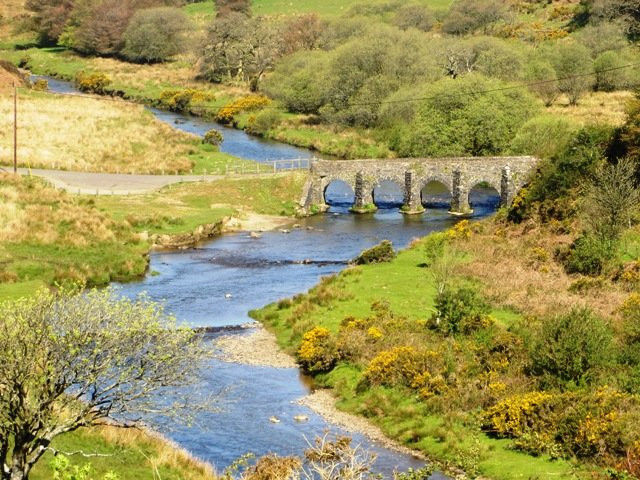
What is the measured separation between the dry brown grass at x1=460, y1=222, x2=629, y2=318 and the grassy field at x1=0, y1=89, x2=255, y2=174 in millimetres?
36177

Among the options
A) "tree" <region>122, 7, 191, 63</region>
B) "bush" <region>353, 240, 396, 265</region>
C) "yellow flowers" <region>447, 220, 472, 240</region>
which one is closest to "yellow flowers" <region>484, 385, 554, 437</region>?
"bush" <region>353, 240, 396, 265</region>

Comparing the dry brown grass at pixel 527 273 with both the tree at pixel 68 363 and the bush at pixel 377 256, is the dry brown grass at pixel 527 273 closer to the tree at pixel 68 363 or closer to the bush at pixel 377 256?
the bush at pixel 377 256

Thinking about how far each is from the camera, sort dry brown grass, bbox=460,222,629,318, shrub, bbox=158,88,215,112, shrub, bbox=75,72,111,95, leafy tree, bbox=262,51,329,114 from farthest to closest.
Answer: shrub, bbox=75,72,111,95, shrub, bbox=158,88,215,112, leafy tree, bbox=262,51,329,114, dry brown grass, bbox=460,222,629,318

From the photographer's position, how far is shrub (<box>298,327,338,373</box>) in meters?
46.7

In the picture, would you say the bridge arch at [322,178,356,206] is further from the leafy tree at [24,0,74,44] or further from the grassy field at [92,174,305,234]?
the leafy tree at [24,0,74,44]

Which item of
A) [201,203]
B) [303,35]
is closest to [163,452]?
[201,203]

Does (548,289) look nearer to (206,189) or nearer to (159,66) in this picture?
(206,189)

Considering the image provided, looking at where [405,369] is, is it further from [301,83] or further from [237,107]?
[237,107]

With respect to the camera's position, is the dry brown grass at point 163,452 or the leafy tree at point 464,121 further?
the leafy tree at point 464,121

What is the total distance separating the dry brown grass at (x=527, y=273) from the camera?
167ft

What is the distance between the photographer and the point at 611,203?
193ft

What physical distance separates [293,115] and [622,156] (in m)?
62.9

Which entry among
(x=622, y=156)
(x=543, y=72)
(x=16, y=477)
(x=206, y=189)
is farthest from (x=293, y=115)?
(x=16, y=477)

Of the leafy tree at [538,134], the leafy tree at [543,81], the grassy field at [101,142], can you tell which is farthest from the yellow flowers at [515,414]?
the leafy tree at [543,81]
